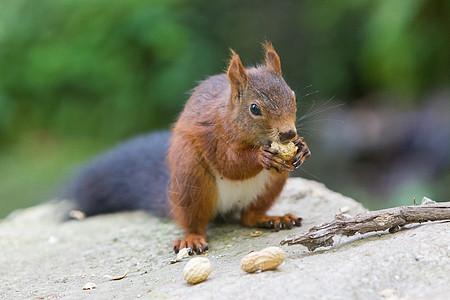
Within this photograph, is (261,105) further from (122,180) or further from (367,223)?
(122,180)

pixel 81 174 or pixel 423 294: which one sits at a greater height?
pixel 81 174

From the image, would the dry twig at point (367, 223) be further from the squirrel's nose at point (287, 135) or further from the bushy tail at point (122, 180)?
the bushy tail at point (122, 180)

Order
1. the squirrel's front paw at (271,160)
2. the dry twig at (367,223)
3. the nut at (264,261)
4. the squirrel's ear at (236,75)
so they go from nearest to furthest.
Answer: the nut at (264,261)
the dry twig at (367,223)
the squirrel's front paw at (271,160)
the squirrel's ear at (236,75)

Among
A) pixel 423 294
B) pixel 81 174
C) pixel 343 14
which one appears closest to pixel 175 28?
pixel 343 14

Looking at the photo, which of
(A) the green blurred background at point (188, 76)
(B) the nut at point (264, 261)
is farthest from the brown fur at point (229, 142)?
(A) the green blurred background at point (188, 76)

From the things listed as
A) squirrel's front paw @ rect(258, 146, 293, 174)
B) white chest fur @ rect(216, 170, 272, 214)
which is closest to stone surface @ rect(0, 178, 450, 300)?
white chest fur @ rect(216, 170, 272, 214)

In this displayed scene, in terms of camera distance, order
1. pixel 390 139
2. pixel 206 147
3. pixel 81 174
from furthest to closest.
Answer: pixel 390 139 → pixel 81 174 → pixel 206 147

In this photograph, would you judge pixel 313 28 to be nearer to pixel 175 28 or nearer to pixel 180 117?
pixel 175 28

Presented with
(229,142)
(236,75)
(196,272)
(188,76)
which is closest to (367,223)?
(196,272)

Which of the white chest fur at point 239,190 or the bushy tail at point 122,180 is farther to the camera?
the bushy tail at point 122,180
